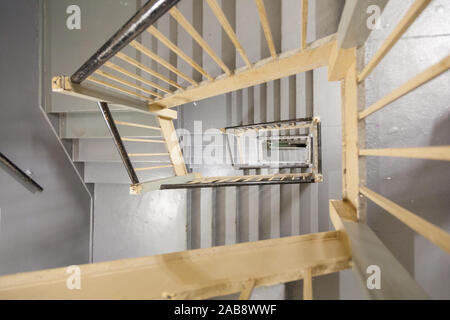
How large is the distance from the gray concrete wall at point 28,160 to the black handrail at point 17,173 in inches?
8.1

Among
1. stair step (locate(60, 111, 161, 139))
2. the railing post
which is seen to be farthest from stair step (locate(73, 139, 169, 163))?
the railing post

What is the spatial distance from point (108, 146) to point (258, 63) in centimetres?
237

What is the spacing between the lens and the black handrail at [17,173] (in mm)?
1922

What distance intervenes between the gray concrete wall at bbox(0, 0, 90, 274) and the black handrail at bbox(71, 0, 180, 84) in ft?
→ 7.04

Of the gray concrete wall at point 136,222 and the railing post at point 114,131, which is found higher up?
the railing post at point 114,131

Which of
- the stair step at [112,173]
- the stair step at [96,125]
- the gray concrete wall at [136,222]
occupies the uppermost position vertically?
the stair step at [96,125]

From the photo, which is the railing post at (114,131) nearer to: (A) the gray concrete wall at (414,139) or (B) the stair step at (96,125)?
(B) the stair step at (96,125)

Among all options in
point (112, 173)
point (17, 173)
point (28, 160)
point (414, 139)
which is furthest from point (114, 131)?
point (414, 139)

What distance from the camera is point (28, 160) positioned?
2398 mm

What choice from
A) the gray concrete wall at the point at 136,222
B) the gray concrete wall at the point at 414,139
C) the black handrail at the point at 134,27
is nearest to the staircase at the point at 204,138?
the gray concrete wall at the point at 136,222

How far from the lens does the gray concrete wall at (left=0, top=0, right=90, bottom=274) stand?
2.23 metres

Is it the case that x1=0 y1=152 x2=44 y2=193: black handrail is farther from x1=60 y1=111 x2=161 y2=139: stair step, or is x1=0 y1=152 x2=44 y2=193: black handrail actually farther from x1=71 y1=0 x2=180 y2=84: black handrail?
x1=71 y1=0 x2=180 y2=84: black handrail
